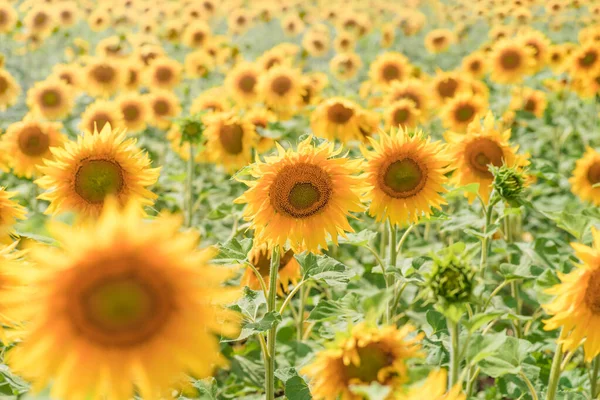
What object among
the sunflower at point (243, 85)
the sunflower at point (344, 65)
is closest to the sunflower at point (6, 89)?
the sunflower at point (243, 85)

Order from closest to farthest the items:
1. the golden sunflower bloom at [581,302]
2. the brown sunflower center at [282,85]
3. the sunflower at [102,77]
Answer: the golden sunflower bloom at [581,302]
the brown sunflower center at [282,85]
the sunflower at [102,77]

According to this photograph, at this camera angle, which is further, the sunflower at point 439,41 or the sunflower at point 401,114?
the sunflower at point 439,41

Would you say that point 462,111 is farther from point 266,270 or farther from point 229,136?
point 266,270

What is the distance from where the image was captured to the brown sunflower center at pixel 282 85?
4.79m

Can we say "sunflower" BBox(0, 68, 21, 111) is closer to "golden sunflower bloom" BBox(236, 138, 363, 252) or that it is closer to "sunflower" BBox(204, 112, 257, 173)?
"sunflower" BBox(204, 112, 257, 173)

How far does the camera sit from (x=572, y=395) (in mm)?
2023

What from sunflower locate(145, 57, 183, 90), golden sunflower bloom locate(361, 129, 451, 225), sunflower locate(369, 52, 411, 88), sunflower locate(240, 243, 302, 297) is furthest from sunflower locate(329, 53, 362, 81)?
golden sunflower bloom locate(361, 129, 451, 225)

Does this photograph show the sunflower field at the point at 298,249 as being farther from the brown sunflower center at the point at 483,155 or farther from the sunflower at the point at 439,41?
the sunflower at the point at 439,41

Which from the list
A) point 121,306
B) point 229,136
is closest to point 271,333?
point 121,306

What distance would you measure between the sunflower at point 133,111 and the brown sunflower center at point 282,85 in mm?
1094

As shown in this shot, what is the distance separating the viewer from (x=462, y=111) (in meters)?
4.07

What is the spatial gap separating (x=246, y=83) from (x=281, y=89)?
563mm

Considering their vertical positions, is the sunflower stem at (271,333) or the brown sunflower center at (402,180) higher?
the brown sunflower center at (402,180)

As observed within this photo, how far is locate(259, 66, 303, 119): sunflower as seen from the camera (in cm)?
480
